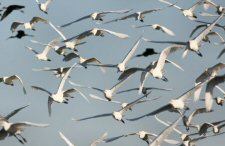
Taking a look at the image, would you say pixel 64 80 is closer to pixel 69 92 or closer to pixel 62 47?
pixel 69 92

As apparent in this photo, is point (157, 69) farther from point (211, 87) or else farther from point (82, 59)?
point (82, 59)

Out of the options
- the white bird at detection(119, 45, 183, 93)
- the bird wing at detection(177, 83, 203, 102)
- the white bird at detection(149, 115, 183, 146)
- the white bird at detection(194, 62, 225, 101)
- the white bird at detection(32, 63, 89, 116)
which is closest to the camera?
the white bird at detection(149, 115, 183, 146)

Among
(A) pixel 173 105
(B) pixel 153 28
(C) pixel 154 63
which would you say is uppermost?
(B) pixel 153 28

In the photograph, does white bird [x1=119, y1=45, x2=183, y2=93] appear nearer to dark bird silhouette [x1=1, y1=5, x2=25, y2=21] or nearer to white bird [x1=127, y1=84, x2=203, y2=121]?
white bird [x1=127, y1=84, x2=203, y2=121]

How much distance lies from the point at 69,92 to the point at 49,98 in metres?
1.33

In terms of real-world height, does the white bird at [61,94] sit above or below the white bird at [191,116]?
above

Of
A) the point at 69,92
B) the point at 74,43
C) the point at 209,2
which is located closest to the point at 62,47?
the point at 74,43

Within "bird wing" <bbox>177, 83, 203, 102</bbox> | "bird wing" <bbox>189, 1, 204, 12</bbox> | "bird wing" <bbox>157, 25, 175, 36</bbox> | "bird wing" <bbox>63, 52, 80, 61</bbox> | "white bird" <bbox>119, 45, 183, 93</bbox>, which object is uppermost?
"bird wing" <bbox>189, 1, 204, 12</bbox>

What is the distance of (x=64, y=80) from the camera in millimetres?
49094

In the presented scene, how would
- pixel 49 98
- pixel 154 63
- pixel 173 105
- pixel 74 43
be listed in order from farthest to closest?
pixel 74 43 → pixel 49 98 → pixel 154 63 → pixel 173 105

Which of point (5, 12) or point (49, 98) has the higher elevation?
point (5, 12)

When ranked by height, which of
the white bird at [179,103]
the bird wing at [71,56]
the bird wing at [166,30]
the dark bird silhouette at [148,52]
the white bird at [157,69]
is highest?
the bird wing at [166,30]

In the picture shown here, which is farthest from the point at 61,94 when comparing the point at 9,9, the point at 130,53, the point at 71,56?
the point at 9,9

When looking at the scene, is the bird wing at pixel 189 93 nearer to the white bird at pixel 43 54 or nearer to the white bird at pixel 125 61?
the white bird at pixel 125 61
